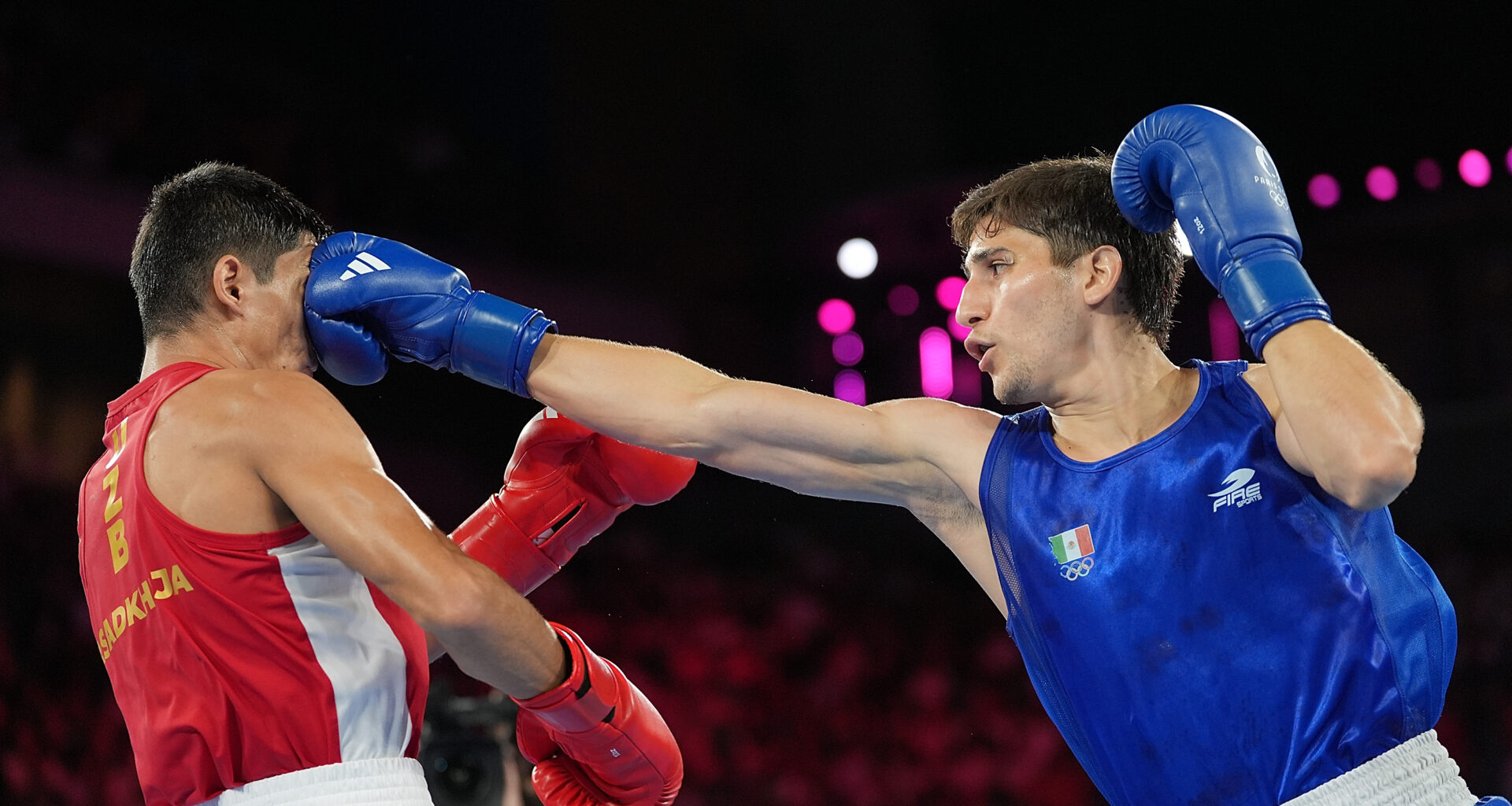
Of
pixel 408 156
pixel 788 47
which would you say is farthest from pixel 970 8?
pixel 408 156

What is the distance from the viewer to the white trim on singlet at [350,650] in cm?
216

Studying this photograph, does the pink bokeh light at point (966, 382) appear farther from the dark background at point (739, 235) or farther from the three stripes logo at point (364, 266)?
the three stripes logo at point (364, 266)

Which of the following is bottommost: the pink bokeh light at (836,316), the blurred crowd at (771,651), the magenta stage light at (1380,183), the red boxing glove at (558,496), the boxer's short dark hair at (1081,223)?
the blurred crowd at (771,651)

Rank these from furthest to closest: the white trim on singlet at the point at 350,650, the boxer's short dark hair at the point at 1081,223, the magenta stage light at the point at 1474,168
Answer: the magenta stage light at the point at 1474,168 < the boxer's short dark hair at the point at 1081,223 < the white trim on singlet at the point at 350,650

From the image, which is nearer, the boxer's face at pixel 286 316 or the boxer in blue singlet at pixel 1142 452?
the boxer in blue singlet at pixel 1142 452

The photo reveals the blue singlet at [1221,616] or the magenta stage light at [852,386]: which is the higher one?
the magenta stage light at [852,386]

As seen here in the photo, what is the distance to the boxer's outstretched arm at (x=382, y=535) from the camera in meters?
2.05

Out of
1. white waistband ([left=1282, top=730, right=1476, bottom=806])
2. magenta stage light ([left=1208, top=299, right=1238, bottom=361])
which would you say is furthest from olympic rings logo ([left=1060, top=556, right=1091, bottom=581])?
magenta stage light ([left=1208, top=299, right=1238, bottom=361])

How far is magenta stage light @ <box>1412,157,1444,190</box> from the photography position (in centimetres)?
952

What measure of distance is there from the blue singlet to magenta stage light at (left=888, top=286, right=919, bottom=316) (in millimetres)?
8394

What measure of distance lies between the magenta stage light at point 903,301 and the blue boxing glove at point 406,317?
837 cm

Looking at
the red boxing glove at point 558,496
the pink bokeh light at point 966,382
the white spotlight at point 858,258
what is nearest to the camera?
the red boxing glove at point 558,496

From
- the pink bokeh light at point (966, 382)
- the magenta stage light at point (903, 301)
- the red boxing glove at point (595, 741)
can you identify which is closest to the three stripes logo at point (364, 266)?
the red boxing glove at point (595, 741)

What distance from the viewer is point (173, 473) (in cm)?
215
